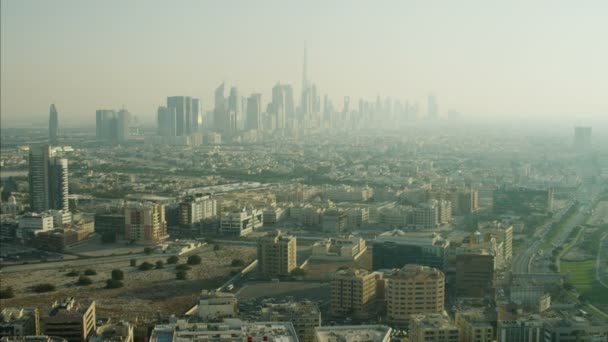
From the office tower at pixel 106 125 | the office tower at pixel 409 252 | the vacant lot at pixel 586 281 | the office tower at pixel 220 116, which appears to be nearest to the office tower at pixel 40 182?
the office tower at pixel 106 125

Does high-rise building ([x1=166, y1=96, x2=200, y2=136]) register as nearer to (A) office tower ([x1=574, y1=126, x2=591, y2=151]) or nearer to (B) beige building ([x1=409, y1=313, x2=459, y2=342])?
(A) office tower ([x1=574, y1=126, x2=591, y2=151])

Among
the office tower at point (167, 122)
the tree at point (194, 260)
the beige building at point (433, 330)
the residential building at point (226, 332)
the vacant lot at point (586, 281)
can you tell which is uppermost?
the office tower at point (167, 122)

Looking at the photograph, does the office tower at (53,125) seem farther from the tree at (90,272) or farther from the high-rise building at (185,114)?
the high-rise building at (185,114)

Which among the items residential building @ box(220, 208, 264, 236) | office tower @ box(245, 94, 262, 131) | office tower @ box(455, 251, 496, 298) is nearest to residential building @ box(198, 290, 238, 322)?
office tower @ box(455, 251, 496, 298)

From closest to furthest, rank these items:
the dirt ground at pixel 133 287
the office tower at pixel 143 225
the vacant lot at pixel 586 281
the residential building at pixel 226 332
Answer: the residential building at pixel 226 332 → the vacant lot at pixel 586 281 → the dirt ground at pixel 133 287 → the office tower at pixel 143 225

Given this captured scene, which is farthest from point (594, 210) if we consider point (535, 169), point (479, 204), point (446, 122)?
point (446, 122)

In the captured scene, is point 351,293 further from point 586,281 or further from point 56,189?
point 56,189

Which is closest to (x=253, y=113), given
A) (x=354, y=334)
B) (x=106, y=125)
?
(x=106, y=125)

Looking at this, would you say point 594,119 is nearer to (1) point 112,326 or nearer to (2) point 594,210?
(2) point 594,210
